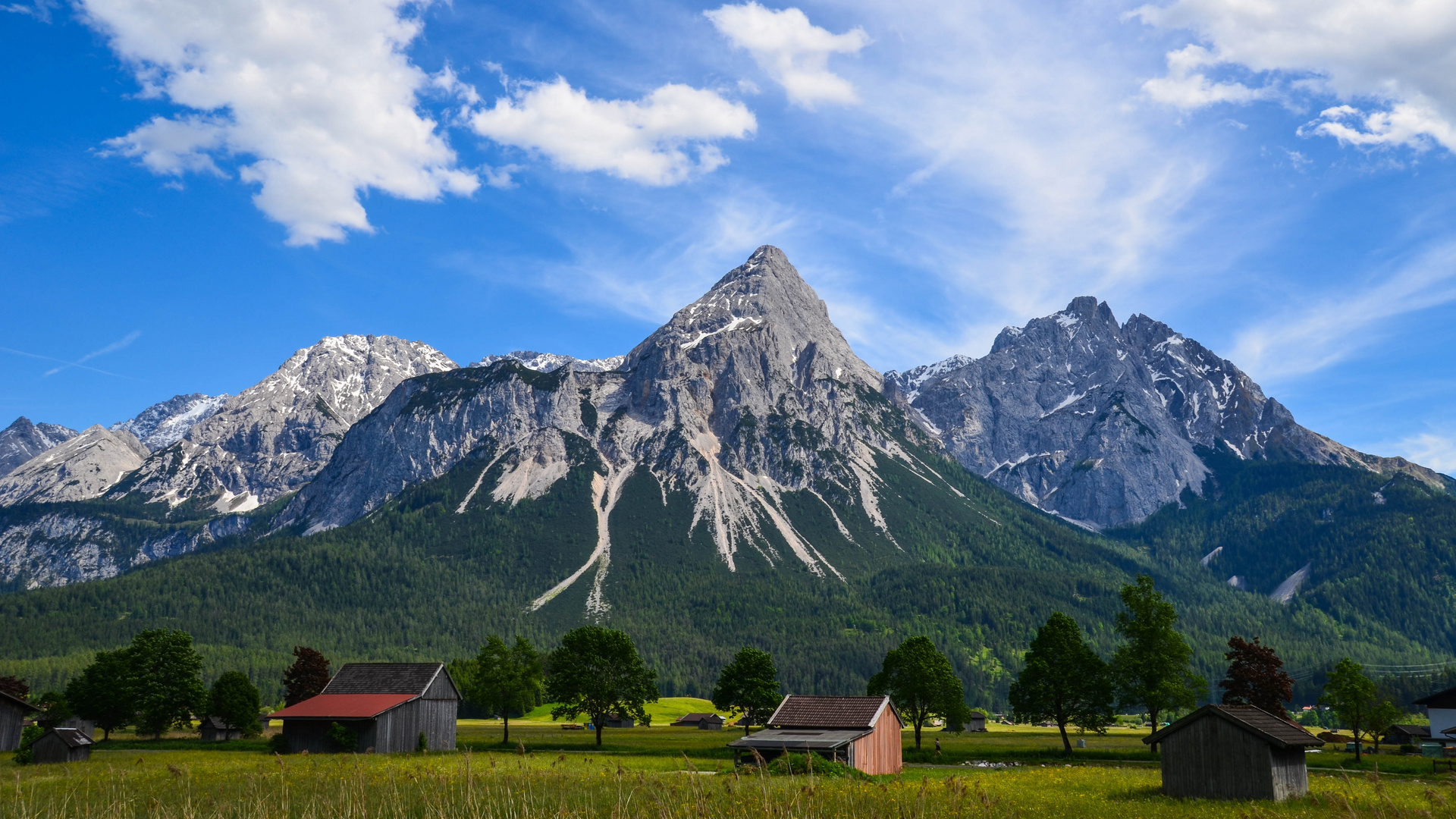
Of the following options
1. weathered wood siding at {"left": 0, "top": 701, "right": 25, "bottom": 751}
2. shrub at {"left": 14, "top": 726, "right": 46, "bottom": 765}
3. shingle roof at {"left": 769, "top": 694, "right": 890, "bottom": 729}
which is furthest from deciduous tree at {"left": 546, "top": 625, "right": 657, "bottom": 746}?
weathered wood siding at {"left": 0, "top": 701, "right": 25, "bottom": 751}

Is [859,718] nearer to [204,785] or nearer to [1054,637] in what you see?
[1054,637]

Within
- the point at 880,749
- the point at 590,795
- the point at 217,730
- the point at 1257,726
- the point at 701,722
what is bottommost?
the point at 701,722

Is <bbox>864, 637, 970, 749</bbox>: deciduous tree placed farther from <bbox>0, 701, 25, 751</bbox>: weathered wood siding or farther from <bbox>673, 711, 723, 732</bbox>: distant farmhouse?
<bbox>0, 701, 25, 751</bbox>: weathered wood siding

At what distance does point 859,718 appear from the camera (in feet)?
194

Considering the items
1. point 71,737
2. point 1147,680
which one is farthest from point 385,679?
point 1147,680

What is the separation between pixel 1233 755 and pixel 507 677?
231ft

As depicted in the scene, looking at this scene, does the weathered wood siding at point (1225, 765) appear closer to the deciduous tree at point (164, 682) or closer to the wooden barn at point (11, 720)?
the wooden barn at point (11, 720)

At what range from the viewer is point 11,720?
66688mm

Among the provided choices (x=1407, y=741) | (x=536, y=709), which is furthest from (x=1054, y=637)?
(x=536, y=709)

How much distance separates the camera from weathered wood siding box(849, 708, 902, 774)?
183 feet

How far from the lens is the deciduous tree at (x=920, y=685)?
83.5 metres

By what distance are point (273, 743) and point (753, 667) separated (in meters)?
43.8

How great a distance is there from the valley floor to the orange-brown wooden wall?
1577mm

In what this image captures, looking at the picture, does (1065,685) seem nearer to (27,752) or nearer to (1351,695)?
(1351,695)
